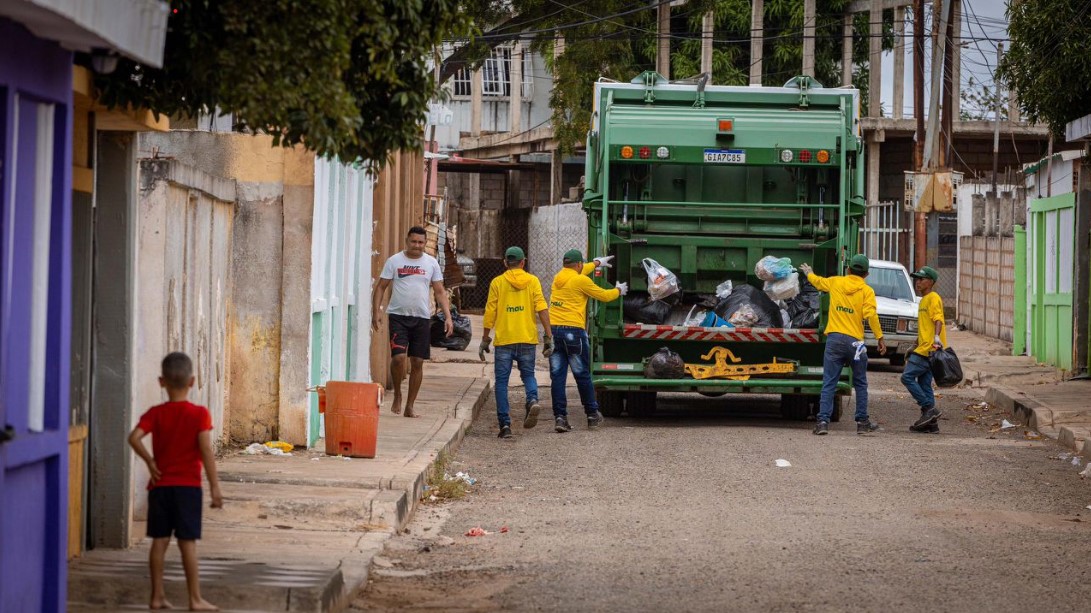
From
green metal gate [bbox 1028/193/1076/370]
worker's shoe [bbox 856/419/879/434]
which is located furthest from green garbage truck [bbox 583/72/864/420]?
green metal gate [bbox 1028/193/1076/370]

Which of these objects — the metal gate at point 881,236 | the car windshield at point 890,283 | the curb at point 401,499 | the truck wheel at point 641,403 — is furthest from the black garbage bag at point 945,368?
the metal gate at point 881,236

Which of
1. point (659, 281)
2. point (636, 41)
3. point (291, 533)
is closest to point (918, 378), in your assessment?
point (659, 281)

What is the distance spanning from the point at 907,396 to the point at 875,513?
927cm

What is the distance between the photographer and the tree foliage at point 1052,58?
18000 millimetres

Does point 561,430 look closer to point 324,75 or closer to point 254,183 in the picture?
point 254,183

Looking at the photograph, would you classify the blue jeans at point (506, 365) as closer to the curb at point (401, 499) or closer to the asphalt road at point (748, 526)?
the asphalt road at point (748, 526)

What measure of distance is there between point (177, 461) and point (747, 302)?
9.36 m

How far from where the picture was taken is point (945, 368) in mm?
Answer: 14781

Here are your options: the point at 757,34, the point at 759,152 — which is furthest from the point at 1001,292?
the point at 759,152

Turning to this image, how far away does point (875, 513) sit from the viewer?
9.87 meters

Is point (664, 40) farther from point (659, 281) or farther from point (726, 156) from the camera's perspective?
point (659, 281)

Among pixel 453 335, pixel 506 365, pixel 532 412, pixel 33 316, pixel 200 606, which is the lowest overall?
pixel 200 606

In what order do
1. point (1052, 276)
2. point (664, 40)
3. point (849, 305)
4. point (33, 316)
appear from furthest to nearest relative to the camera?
point (664, 40)
point (1052, 276)
point (849, 305)
point (33, 316)

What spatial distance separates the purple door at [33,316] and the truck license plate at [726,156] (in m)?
10.4
